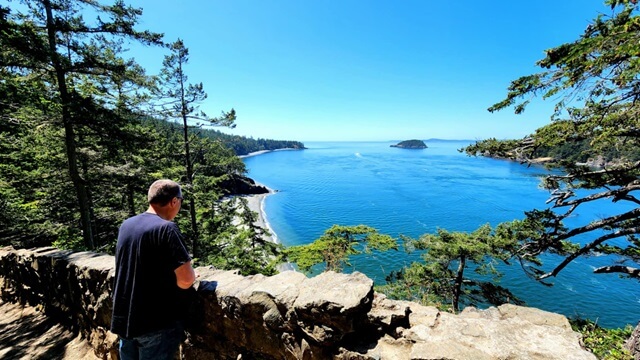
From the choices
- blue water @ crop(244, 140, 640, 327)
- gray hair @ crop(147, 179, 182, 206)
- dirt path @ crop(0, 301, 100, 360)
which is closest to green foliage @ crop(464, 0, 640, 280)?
blue water @ crop(244, 140, 640, 327)

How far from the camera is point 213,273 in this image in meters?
3.60

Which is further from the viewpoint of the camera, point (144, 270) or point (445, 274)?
point (445, 274)

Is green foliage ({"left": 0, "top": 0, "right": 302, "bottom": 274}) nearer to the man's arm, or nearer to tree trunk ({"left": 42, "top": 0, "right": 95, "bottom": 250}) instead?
tree trunk ({"left": 42, "top": 0, "right": 95, "bottom": 250})

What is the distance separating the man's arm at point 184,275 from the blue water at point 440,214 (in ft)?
10.2

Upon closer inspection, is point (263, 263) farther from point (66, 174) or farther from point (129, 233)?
point (129, 233)

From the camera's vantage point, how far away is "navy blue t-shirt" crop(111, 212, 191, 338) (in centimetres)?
214

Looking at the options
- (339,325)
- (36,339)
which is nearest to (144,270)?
(339,325)

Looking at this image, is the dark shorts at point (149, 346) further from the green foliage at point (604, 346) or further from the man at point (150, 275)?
the green foliage at point (604, 346)

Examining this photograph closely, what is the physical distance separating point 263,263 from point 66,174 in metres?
12.9

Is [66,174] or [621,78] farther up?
[621,78]

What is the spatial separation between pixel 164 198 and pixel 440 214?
41.0 meters

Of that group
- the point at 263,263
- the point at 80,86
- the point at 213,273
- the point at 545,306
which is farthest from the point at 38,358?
the point at 545,306

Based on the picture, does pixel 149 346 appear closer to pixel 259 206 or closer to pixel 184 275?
pixel 184 275

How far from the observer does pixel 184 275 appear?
222 cm
